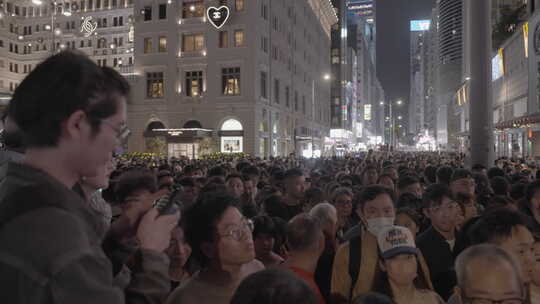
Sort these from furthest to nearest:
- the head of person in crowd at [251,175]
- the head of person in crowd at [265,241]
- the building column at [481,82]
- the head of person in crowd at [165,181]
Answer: the building column at [481,82] → the head of person in crowd at [251,175] → the head of person in crowd at [165,181] → the head of person in crowd at [265,241]

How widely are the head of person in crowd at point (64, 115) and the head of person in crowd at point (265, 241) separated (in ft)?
9.75

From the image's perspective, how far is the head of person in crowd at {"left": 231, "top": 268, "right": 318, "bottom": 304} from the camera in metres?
1.78

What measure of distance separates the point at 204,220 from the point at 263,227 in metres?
1.72

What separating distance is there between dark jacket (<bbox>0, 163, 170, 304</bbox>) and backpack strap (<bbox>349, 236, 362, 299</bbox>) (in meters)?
2.90

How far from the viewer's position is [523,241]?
3.94 m

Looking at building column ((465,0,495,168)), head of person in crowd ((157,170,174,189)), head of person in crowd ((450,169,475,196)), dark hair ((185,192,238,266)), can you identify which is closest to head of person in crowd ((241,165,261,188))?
head of person in crowd ((157,170,174,189))

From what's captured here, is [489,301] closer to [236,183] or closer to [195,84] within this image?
[236,183]

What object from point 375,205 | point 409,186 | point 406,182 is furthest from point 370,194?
point 406,182

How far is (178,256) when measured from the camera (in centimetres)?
406

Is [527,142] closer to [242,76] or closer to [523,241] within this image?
[242,76]

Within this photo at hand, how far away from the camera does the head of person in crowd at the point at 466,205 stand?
663 cm

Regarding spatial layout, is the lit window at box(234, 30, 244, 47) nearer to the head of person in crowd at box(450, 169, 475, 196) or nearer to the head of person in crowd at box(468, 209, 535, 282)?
the head of person in crowd at box(450, 169, 475, 196)

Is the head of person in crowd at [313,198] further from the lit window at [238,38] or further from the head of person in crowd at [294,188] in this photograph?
the lit window at [238,38]

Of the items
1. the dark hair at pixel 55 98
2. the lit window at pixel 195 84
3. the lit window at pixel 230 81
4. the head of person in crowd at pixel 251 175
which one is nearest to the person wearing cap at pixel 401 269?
the dark hair at pixel 55 98
